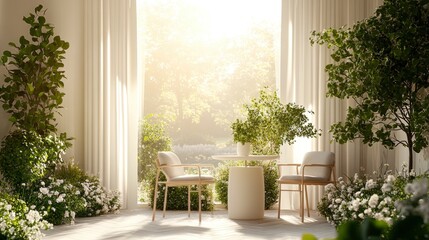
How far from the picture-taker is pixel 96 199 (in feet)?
23.9

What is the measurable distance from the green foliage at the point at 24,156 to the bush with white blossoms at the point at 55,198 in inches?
4.8

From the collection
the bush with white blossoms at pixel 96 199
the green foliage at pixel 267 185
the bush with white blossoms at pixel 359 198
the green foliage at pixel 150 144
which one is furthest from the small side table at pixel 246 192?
the green foliage at pixel 150 144

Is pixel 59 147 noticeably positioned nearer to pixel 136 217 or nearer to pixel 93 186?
pixel 93 186

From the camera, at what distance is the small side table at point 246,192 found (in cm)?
692

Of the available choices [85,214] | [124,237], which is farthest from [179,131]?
[124,237]

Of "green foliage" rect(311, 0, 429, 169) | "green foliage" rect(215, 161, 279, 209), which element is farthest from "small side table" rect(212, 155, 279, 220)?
"green foliage" rect(311, 0, 429, 169)

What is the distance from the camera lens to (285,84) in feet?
26.3

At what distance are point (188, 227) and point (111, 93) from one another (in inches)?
96.1

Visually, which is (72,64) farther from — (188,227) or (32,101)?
(188,227)

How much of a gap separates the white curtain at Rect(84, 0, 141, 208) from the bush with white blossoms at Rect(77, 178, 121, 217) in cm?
29

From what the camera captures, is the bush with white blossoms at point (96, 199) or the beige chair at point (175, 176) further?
the bush with white blossoms at point (96, 199)

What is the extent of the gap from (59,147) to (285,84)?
2797mm

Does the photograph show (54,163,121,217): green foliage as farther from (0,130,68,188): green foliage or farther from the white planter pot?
the white planter pot

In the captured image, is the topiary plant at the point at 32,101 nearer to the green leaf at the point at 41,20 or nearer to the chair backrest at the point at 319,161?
the green leaf at the point at 41,20
